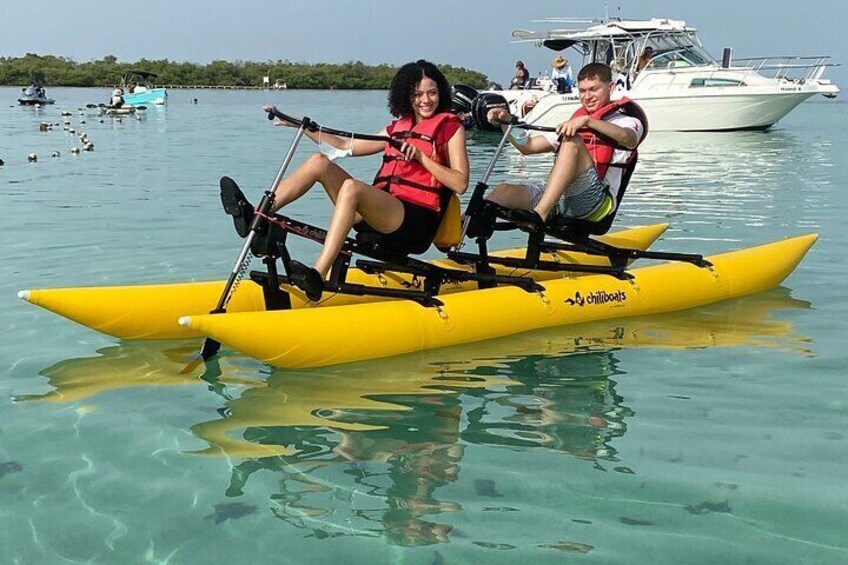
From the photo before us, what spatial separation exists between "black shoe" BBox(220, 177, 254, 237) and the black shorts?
0.69 meters

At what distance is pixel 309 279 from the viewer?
4.98 meters

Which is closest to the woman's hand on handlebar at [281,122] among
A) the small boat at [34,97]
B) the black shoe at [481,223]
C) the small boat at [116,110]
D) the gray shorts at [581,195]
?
the black shoe at [481,223]

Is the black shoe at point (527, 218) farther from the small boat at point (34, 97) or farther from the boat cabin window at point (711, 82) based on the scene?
the small boat at point (34, 97)

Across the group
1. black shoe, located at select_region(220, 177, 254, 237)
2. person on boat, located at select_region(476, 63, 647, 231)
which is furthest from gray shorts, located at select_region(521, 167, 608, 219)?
Answer: black shoe, located at select_region(220, 177, 254, 237)

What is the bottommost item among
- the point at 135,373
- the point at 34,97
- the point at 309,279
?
the point at 135,373

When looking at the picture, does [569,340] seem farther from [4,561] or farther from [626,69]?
[626,69]

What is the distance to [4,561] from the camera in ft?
10.2

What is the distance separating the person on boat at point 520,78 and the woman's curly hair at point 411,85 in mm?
23125

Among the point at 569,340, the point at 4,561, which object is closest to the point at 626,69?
the point at 569,340

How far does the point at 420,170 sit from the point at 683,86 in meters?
19.9

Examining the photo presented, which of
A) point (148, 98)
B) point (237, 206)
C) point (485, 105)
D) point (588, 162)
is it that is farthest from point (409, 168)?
point (148, 98)

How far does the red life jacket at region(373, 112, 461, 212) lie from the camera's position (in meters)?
5.50

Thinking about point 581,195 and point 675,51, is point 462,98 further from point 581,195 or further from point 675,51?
point 675,51

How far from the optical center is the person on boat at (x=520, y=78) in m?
28.2
